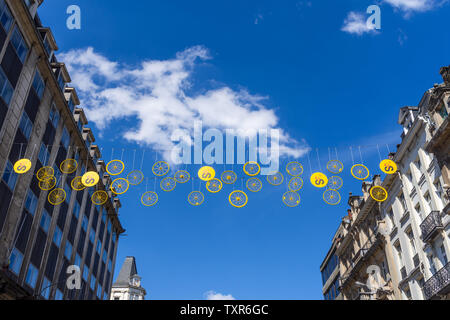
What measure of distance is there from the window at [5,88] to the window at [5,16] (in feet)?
10.3

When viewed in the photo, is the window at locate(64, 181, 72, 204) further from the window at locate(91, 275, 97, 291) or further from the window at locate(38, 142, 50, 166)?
the window at locate(91, 275, 97, 291)

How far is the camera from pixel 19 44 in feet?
92.0

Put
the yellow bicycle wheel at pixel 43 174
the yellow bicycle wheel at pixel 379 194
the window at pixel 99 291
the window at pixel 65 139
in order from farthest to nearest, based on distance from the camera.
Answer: the window at pixel 99 291
the window at pixel 65 139
the yellow bicycle wheel at pixel 43 174
the yellow bicycle wheel at pixel 379 194

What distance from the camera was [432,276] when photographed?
2548 cm

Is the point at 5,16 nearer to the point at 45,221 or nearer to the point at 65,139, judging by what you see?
the point at 65,139

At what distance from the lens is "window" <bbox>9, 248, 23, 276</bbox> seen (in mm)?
26781

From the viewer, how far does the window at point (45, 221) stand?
31945 millimetres

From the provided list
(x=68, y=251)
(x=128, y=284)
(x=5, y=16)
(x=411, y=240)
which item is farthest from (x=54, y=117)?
(x=128, y=284)

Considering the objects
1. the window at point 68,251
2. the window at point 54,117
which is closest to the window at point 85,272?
the window at point 68,251

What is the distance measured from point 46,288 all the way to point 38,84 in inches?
660

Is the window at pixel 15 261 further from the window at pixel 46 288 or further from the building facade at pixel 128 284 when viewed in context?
the building facade at pixel 128 284

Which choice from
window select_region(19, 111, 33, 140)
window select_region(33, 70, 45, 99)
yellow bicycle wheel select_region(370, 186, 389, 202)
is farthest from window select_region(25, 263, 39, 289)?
yellow bicycle wheel select_region(370, 186, 389, 202)
